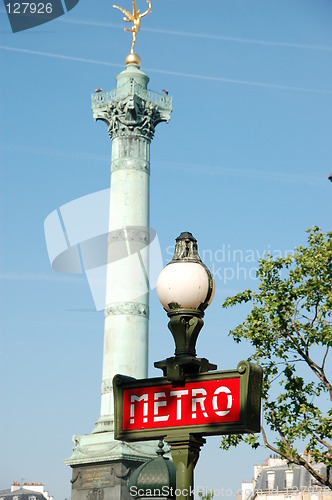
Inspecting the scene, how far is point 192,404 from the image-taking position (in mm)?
7406

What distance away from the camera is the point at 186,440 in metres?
7.38

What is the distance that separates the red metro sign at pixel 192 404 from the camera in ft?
23.5

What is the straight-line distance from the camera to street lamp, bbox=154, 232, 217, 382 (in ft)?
24.5

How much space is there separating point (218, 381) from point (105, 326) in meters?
42.9

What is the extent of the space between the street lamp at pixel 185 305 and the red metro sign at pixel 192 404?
13 cm

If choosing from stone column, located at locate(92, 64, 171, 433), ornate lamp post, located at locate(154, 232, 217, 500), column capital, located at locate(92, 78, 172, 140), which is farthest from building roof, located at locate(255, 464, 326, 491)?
ornate lamp post, located at locate(154, 232, 217, 500)

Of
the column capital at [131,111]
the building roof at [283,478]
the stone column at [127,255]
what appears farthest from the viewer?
the building roof at [283,478]

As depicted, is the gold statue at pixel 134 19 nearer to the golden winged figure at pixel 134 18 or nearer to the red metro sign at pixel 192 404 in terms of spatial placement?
the golden winged figure at pixel 134 18

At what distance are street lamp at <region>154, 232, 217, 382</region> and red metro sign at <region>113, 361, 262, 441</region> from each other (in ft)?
0.44

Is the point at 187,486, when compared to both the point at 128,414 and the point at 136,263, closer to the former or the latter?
the point at 128,414

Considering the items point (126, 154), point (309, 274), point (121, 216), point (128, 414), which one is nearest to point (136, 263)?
point (121, 216)

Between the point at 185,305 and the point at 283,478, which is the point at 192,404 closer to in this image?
the point at 185,305

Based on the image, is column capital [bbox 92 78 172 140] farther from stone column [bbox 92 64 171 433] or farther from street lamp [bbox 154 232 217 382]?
street lamp [bbox 154 232 217 382]

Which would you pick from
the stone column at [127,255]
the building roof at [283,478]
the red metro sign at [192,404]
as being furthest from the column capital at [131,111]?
the red metro sign at [192,404]
